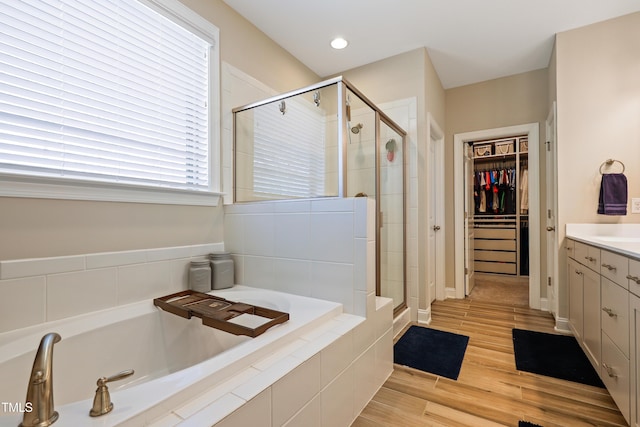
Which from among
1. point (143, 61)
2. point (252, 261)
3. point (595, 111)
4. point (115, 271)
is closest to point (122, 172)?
point (115, 271)

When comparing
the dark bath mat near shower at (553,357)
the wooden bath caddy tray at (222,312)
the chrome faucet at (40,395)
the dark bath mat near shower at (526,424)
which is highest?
the chrome faucet at (40,395)

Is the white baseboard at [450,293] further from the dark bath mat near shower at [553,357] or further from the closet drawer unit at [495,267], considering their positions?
the closet drawer unit at [495,267]

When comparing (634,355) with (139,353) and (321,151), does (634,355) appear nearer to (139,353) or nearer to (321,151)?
(321,151)

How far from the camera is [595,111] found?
2373 millimetres

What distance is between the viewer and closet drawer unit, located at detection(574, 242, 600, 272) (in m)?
1.73

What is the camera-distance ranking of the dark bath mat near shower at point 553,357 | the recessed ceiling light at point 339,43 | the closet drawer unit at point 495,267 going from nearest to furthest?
the dark bath mat near shower at point 553,357
the recessed ceiling light at point 339,43
the closet drawer unit at point 495,267

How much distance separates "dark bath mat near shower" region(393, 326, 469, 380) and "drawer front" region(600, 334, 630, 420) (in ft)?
2.40

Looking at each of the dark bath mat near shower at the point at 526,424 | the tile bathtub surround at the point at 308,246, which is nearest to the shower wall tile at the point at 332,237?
the tile bathtub surround at the point at 308,246

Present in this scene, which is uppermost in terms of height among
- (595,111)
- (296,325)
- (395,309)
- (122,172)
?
(595,111)

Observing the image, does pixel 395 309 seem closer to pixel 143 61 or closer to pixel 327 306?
pixel 327 306

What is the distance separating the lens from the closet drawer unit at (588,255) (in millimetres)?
1732

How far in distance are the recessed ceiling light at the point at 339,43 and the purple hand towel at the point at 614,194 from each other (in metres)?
2.42

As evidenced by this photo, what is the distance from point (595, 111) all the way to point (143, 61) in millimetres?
3334

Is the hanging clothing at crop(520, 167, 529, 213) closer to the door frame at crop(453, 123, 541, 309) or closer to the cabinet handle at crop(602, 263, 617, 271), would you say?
the door frame at crop(453, 123, 541, 309)
